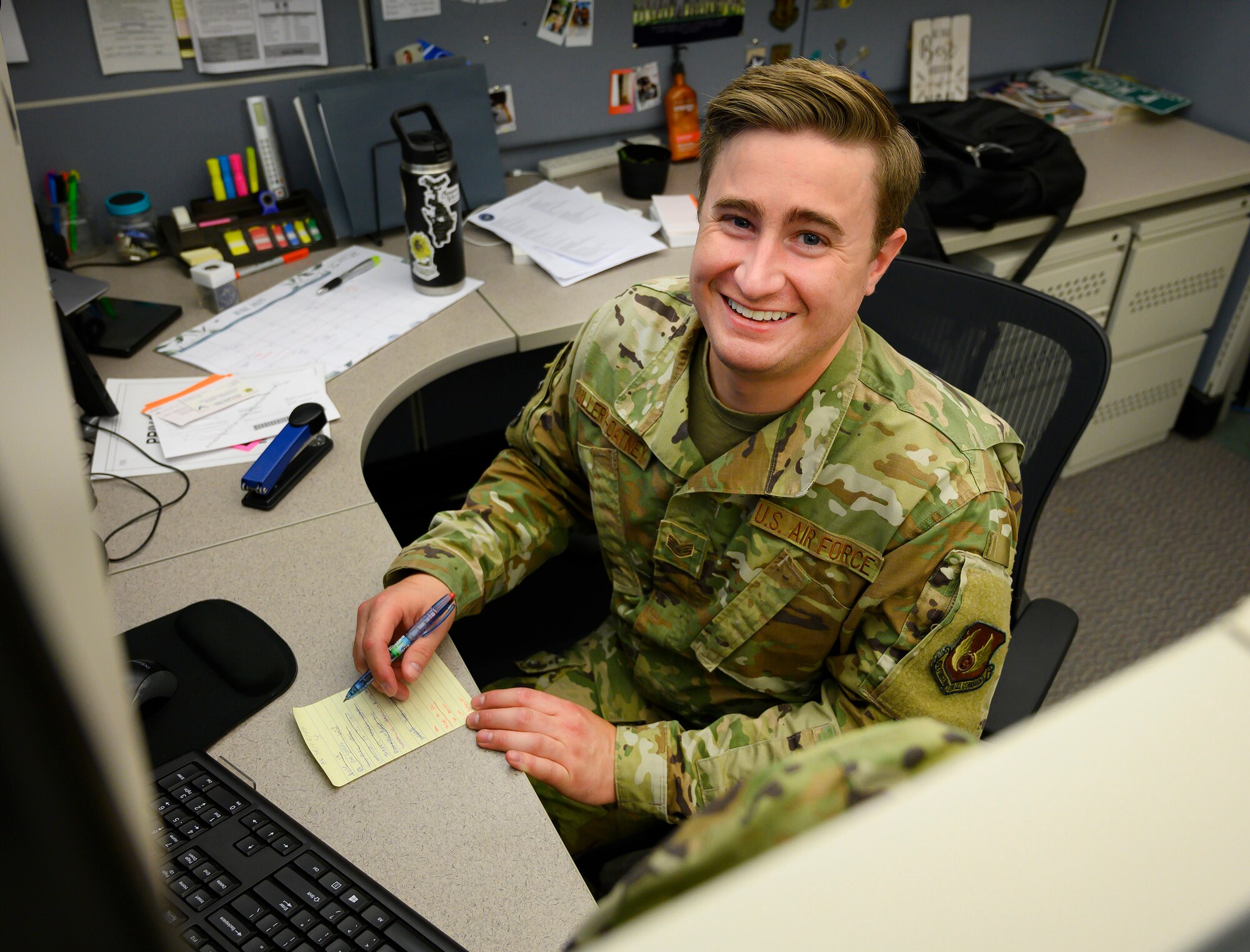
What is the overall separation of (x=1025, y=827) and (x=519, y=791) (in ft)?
2.31

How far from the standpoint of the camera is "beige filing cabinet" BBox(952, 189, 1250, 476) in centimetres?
206

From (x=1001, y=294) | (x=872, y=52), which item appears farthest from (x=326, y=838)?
(x=872, y=52)

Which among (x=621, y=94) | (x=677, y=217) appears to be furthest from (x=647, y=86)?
(x=677, y=217)

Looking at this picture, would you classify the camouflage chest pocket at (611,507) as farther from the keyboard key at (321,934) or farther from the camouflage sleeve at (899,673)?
the keyboard key at (321,934)

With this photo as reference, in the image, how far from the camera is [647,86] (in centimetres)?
205

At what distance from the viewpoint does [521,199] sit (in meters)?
1.88

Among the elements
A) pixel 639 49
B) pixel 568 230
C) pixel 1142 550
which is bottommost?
pixel 1142 550

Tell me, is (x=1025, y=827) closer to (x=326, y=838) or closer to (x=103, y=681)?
(x=103, y=681)

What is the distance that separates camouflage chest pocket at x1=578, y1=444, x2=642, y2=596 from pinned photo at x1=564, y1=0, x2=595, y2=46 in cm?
112

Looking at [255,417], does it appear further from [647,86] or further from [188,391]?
[647,86]

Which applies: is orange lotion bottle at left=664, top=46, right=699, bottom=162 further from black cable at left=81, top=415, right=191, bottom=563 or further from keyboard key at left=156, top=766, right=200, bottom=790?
keyboard key at left=156, top=766, right=200, bottom=790

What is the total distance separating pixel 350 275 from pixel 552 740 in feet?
3.40

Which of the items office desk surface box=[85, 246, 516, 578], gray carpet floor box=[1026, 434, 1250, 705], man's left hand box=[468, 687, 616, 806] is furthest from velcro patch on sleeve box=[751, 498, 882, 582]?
gray carpet floor box=[1026, 434, 1250, 705]

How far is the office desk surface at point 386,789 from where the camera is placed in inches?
29.0
